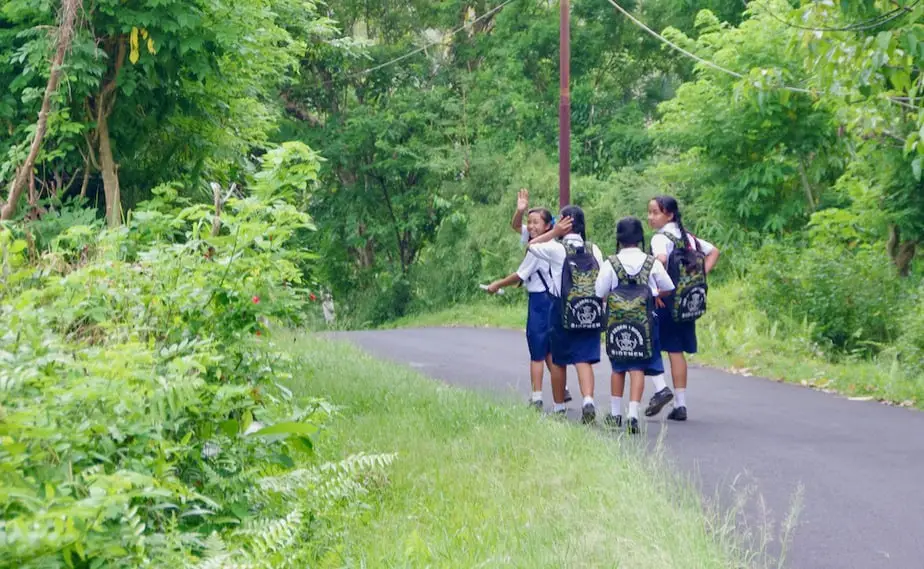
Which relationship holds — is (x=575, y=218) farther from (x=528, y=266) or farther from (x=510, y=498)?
(x=510, y=498)

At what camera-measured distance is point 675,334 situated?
399 inches

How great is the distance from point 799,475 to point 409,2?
3187 centimetres

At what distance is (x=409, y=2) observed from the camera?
37656 millimetres

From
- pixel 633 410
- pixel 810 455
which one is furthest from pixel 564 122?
pixel 810 455

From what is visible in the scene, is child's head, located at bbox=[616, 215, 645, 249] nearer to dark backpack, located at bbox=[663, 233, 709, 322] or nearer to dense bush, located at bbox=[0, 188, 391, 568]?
dark backpack, located at bbox=[663, 233, 709, 322]

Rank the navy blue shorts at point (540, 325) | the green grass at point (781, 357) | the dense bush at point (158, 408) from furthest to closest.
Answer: the green grass at point (781, 357)
the navy blue shorts at point (540, 325)
the dense bush at point (158, 408)

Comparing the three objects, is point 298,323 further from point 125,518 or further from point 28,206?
point 28,206

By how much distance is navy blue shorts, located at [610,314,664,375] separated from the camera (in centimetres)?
922

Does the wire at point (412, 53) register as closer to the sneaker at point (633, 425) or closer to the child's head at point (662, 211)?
the child's head at point (662, 211)

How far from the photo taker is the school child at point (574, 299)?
9461 mm

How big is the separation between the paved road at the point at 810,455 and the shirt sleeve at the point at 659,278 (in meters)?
1.16

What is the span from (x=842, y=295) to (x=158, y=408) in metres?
12.3

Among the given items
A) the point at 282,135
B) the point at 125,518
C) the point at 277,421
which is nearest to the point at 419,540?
the point at 277,421

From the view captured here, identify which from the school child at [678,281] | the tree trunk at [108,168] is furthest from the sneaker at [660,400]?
the tree trunk at [108,168]
